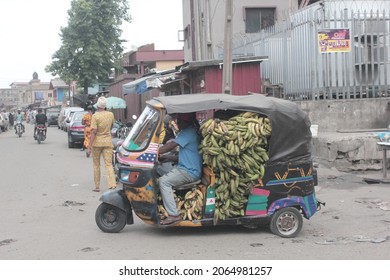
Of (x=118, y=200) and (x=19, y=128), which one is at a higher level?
(x=19, y=128)

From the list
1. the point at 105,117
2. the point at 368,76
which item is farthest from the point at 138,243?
→ the point at 368,76

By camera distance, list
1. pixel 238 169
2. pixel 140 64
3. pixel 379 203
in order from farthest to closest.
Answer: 1. pixel 140 64
2. pixel 379 203
3. pixel 238 169

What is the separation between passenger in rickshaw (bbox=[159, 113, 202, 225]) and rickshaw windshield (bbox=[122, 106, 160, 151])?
0.33 meters

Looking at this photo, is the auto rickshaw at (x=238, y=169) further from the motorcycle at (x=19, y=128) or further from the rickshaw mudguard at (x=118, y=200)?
the motorcycle at (x=19, y=128)

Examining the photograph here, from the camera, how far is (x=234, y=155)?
6.03 meters

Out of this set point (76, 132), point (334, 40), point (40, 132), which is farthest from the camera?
point (40, 132)

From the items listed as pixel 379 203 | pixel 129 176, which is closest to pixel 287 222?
pixel 129 176

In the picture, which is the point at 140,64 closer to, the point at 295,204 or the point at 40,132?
the point at 40,132

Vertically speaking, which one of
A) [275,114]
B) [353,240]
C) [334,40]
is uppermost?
[334,40]

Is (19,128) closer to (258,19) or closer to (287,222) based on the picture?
(258,19)

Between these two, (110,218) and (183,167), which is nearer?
(183,167)

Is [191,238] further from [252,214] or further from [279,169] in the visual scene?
[279,169]

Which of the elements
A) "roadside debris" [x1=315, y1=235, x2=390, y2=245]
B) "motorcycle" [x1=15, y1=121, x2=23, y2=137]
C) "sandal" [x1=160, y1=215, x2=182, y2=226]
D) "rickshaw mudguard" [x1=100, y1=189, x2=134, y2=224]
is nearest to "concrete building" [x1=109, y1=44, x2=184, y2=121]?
"motorcycle" [x1=15, y1=121, x2=23, y2=137]

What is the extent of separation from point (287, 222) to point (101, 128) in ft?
15.9
